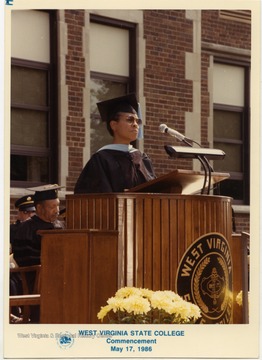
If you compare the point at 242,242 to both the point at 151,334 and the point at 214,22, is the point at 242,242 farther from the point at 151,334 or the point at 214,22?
the point at 214,22

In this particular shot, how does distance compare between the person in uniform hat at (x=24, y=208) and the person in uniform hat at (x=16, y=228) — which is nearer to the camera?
the person in uniform hat at (x=16, y=228)

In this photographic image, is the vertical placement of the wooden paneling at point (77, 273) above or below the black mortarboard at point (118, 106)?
below

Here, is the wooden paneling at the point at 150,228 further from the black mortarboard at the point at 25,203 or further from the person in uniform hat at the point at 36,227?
the black mortarboard at the point at 25,203

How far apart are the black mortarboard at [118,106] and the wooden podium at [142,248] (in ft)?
3.03

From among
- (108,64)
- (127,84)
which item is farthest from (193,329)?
(127,84)

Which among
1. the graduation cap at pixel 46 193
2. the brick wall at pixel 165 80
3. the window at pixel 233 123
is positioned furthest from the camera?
the window at pixel 233 123

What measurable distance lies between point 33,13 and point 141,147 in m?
1.87

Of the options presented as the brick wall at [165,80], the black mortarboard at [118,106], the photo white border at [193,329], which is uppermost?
the brick wall at [165,80]

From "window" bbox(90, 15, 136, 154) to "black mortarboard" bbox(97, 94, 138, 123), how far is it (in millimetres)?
3982

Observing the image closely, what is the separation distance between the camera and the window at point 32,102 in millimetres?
9883

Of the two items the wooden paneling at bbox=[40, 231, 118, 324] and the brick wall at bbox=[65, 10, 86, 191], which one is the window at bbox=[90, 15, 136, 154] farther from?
the wooden paneling at bbox=[40, 231, 118, 324]

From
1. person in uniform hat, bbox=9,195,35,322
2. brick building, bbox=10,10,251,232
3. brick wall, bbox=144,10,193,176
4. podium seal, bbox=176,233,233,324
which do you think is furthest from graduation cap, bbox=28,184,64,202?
brick wall, bbox=144,10,193,176

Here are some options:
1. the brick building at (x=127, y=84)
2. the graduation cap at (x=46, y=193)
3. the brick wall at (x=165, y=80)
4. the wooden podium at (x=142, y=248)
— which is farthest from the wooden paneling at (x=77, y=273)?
the brick wall at (x=165, y=80)

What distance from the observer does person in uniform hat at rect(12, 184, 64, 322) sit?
7762 mm
